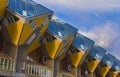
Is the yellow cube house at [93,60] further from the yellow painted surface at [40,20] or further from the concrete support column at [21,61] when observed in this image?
the concrete support column at [21,61]

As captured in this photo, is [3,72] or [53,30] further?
[53,30]

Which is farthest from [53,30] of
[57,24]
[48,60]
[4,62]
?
[4,62]

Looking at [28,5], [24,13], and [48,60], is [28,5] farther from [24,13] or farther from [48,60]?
[48,60]

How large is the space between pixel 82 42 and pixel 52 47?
46.5ft

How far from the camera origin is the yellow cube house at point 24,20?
45122mm

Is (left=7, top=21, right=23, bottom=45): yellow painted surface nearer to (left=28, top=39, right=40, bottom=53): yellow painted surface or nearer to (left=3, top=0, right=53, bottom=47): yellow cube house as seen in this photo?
(left=3, top=0, right=53, bottom=47): yellow cube house

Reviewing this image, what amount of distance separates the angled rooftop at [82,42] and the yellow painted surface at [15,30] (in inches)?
911

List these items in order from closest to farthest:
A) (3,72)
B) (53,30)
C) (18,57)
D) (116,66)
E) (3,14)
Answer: (3,72)
(3,14)
(18,57)
(53,30)
(116,66)

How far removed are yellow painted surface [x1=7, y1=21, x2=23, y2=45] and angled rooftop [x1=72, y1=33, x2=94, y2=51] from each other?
23140mm

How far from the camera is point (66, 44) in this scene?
6003 centimetres

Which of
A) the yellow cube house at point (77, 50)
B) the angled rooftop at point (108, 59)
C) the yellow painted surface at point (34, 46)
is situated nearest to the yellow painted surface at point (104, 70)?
the angled rooftop at point (108, 59)

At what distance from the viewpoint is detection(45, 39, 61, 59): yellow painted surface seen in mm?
56975

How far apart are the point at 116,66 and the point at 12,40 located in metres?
57.4

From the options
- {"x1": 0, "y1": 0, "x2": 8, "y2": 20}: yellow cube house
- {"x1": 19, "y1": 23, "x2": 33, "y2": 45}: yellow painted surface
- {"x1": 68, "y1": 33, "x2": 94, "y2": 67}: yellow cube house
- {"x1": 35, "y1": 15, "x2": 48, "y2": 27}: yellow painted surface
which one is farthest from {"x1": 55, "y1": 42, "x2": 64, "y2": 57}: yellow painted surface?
{"x1": 0, "y1": 0, "x2": 8, "y2": 20}: yellow cube house
